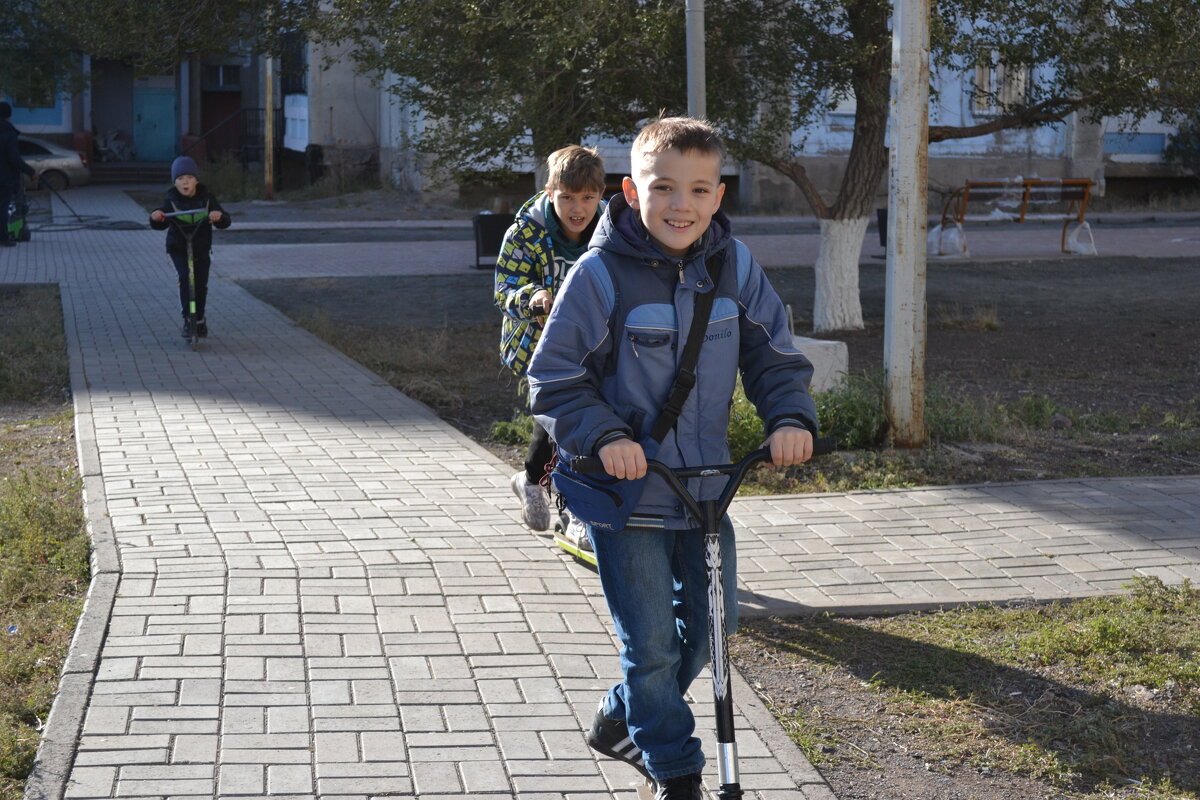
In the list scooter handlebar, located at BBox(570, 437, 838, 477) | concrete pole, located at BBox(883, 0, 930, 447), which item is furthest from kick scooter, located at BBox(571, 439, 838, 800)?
concrete pole, located at BBox(883, 0, 930, 447)

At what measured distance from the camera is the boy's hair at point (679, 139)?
10.2ft

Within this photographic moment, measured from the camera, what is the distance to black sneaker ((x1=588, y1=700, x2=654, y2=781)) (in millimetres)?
3389

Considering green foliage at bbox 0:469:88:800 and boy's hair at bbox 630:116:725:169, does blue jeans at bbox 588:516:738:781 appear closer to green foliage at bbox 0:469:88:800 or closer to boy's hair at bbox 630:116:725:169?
boy's hair at bbox 630:116:725:169

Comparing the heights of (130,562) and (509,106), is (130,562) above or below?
below

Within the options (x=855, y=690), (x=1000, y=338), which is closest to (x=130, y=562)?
(x=855, y=690)

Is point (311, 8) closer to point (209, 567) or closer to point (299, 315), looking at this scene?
point (299, 315)

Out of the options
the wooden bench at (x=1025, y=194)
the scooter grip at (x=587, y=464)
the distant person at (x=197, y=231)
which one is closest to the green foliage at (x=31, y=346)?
the distant person at (x=197, y=231)

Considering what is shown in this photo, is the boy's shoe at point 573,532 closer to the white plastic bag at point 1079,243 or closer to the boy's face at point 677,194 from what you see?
the boy's face at point 677,194

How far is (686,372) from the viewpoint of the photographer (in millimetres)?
3123

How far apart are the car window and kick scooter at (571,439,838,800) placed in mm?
32564

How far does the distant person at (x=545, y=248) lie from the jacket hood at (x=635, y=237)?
1.64 metres

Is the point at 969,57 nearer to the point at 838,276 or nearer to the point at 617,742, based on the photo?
the point at 838,276

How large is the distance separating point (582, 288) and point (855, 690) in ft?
6.21

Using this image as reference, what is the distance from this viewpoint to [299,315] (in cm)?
1339
